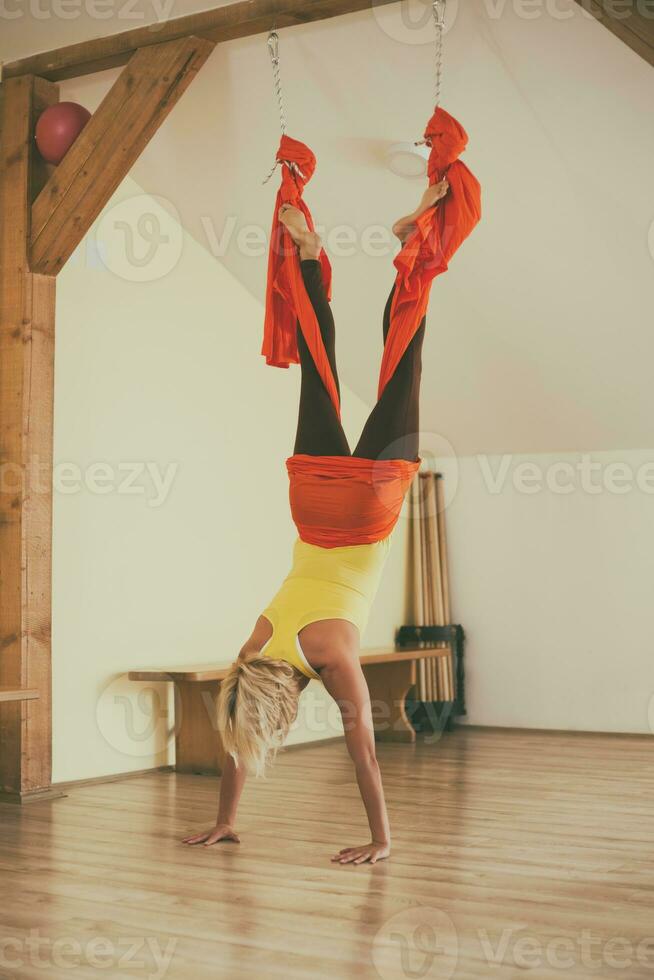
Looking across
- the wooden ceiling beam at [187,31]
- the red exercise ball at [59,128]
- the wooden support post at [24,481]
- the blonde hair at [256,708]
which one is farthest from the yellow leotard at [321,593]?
the red exercise ball at [59,128]

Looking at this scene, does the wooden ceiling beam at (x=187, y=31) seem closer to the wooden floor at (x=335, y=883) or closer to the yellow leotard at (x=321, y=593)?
the yellow leotard at (x=321, y=593)

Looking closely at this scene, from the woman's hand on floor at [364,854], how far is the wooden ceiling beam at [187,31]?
9.89ft

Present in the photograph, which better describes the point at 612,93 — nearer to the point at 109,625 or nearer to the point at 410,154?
the point at 410,154

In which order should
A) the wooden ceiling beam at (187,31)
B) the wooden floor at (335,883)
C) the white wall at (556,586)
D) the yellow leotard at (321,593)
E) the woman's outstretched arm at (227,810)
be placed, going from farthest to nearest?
the white wall at (556,586) → the wooden ceiling beam at (187,31) → the woman's outstretched arm at (227,810) → the yellow leotard at (321,593) → the wooden floor at (335,883)

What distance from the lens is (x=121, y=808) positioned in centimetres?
465

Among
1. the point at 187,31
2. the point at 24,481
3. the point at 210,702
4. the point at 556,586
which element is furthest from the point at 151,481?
the point at 556,586

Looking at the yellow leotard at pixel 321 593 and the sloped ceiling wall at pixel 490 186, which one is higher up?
the sloped ceiling wall at pixel 490 186

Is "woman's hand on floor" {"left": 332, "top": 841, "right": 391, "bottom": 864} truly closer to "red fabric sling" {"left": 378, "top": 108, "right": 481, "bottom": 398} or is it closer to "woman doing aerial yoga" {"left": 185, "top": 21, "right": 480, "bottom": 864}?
"woman doing aerial yoga" {"left": 185, "top": 21, "right": 480, "bottom": 864}

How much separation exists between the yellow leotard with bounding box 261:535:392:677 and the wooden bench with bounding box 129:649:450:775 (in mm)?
1605

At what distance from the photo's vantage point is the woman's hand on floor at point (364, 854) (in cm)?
364

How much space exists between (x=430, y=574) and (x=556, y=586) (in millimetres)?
829

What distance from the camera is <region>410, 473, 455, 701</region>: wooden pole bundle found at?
7211 mm

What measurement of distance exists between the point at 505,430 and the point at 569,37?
9.96 ft

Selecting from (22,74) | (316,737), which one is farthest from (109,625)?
(22,74)
